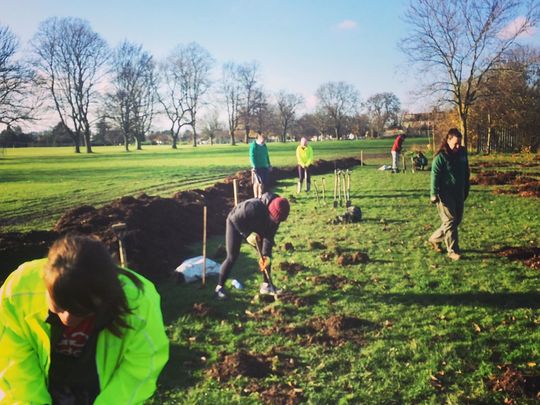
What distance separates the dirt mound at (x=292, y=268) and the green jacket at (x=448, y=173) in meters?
2.79

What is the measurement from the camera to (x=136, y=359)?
6.18ft

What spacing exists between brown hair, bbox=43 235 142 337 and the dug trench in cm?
610

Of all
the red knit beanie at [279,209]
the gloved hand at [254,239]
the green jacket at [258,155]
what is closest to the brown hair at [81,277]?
the red knit beanie at [279,209]

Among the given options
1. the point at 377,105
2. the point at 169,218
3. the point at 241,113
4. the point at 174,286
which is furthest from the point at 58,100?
the point at 377,105

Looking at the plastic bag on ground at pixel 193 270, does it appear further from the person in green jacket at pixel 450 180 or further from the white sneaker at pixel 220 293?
the person in green jacket at pixel 450 180

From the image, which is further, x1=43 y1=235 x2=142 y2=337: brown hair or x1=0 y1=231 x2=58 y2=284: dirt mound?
x1=0 y1=231 x2=58 y2=284: dirt mound

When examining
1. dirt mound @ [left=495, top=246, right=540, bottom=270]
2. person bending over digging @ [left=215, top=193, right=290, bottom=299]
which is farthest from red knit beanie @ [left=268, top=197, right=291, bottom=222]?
dirt mound @ [left=495, top=246, right=540, bottom=270]

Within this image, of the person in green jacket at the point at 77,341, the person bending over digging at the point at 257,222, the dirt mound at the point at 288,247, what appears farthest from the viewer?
the dirt mound at the point at 288,247

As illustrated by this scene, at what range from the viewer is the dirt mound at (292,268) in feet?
25.2

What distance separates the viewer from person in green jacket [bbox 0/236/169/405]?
176 centimetres

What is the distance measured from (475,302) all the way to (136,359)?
5480mm

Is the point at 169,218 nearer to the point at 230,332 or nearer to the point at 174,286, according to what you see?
the point at 174,286

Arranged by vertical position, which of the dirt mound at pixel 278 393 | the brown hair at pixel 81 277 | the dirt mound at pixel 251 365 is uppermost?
the brown hair at pixel 81 277

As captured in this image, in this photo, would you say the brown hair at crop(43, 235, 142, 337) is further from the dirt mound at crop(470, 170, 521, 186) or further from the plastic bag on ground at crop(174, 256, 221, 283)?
the dirt mound at crop(470, 170, 521, 186)
